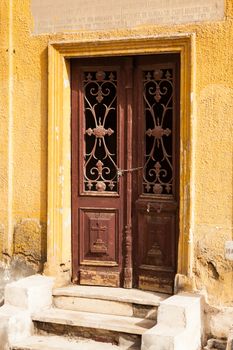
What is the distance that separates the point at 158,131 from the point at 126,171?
23.0 inches

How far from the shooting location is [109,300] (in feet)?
21.8

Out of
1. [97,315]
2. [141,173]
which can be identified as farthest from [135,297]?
[141,173]

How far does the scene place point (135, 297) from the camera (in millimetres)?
6605

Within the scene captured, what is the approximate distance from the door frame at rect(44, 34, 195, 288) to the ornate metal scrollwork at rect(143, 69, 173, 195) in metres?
0.29

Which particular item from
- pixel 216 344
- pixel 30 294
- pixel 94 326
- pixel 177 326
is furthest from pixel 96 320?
pixel 216 344

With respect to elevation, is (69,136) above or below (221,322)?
above

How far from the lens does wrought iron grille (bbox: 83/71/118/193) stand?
7.07 m

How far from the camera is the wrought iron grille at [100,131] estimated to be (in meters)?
7.07

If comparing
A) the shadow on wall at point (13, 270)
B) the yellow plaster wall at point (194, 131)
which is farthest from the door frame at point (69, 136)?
the shadow on wall at point (13, 270)

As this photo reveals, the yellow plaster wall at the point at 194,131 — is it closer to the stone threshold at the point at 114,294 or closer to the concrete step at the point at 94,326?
the stone threshold at the point at 114,294

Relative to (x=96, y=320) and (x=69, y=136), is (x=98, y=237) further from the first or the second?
(x=69, y=136)

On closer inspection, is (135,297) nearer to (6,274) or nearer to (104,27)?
(6,274)

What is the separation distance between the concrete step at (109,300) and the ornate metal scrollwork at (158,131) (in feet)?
3.79

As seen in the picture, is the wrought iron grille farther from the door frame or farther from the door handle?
the door handle
